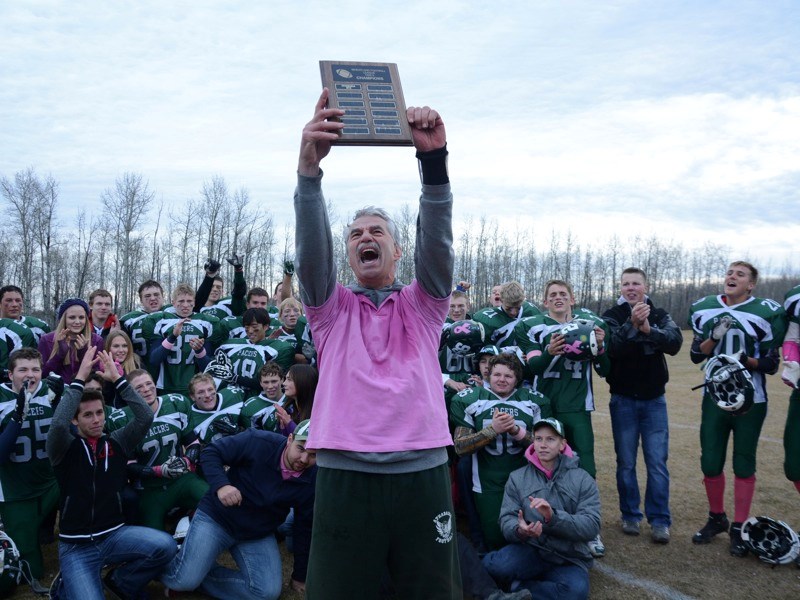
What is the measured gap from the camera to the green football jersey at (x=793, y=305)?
5289mm

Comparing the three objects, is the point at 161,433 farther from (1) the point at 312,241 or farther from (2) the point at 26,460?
(1) the point at 312,241

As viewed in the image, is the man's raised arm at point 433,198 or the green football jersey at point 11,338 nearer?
the man's raised arm at point 433,198

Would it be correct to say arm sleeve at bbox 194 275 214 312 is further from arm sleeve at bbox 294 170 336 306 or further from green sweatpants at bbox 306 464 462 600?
green sweatpants at bbox 306 464 462 600

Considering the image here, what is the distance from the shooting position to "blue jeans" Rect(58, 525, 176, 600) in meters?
4.13

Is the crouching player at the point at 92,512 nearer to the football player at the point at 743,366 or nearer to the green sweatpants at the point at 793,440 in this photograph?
the football player at the point at 743,366

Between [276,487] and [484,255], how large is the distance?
5878cm

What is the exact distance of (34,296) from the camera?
46906mm

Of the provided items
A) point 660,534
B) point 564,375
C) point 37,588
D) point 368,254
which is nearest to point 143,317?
point 37,588

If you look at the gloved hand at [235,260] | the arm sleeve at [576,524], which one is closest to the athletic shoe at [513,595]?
the arm sleeve at [576,524]

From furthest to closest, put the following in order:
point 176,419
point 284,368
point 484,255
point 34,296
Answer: point 484,255 → point 34,296 → point 284,368 → point 176,419

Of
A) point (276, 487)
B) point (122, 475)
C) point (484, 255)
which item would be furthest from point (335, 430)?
point (484, 255)

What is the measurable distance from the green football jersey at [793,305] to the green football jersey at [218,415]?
4.74 metres

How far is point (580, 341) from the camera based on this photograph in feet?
17.9

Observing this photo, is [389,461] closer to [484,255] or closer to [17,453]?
[17,453]
